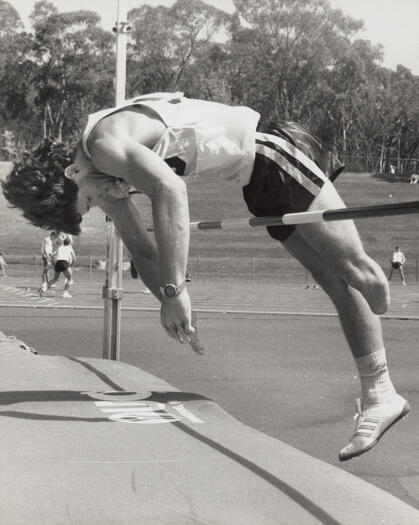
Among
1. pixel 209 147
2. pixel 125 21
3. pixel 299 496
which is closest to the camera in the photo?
pixel 299 496

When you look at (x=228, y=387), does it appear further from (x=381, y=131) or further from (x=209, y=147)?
(x=381, y=131)

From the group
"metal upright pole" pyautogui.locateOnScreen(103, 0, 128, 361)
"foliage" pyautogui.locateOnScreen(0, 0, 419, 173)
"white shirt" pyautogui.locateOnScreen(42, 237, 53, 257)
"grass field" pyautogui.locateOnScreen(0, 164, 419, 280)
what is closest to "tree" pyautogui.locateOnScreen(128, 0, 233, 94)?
"foliage" pyautogui.locateOnScreen(0, 0, 419, 173)

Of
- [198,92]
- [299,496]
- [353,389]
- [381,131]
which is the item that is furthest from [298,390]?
[381,131]

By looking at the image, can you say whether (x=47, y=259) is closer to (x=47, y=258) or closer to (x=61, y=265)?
(x=47, y=258)

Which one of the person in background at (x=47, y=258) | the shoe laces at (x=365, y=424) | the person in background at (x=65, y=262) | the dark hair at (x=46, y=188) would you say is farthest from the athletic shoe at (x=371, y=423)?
the person in background at (x=47, y=258)

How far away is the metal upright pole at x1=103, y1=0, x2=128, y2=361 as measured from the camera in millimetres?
6227

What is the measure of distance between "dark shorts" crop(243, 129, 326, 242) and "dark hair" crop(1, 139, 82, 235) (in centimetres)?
57

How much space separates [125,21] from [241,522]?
16.3 feet

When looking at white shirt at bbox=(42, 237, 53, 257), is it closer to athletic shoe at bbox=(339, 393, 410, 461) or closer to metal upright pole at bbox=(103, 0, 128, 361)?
metal upright pole at bbox=(103, 0, 128, 361)

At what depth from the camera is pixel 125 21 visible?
630 centimetres

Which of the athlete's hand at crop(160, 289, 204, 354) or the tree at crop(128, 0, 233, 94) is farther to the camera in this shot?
the tree at crop(128, 0, 233, 94)

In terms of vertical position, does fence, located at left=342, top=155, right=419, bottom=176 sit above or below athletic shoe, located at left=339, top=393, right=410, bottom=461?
above

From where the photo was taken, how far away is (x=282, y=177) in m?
2.82

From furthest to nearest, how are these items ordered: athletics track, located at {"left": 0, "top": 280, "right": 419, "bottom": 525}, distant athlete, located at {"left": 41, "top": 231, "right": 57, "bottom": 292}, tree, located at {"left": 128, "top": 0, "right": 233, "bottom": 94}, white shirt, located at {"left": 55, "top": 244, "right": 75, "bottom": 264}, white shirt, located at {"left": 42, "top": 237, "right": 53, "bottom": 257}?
tree, located at {"left": 128, "top": 0, "right": 233, "bottom": 94} < white shirt, located at {"left": 42, "top": 237, "right": 53, "bottom": 257} < distant athlete, located at {"left": 41, "top": 231, "right": 57, "bottom": 292} < white shirt, located at {"left": 55, "top": 244, "right": 75, "bottom": 264} < athletics track, located at {"left": 0, "top": 280, "right": 419, "bottom": 525}
